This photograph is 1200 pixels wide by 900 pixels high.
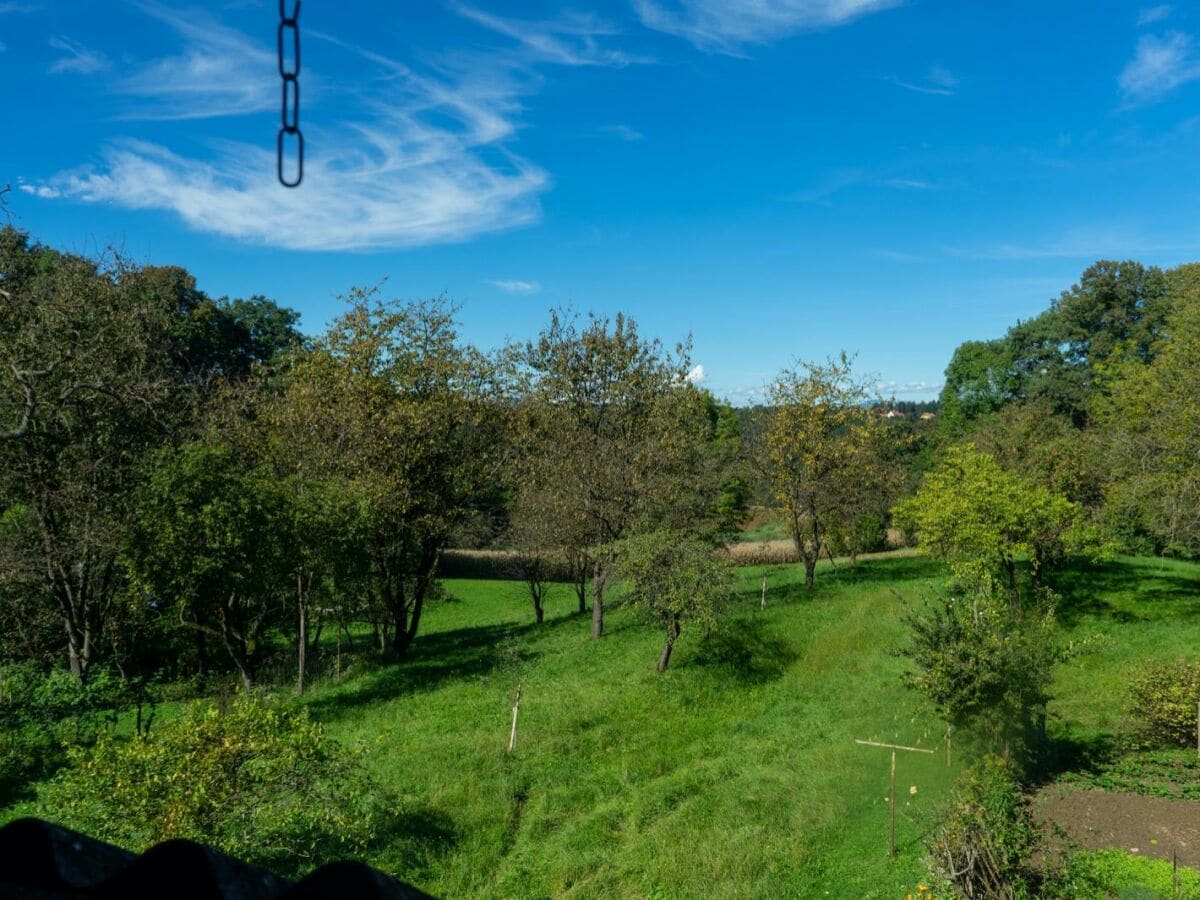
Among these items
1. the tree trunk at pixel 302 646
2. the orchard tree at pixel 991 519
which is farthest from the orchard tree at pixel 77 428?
the orchard tree at pixel 991 519

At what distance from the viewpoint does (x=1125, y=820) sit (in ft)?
42.3

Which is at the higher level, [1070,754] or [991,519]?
[991,519]

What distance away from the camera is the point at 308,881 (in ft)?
4.11

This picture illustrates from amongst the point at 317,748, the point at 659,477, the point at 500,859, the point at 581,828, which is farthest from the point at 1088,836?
the point at 659,477

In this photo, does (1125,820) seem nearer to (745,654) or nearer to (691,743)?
(691,743)

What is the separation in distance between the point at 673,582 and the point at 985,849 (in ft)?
40.6

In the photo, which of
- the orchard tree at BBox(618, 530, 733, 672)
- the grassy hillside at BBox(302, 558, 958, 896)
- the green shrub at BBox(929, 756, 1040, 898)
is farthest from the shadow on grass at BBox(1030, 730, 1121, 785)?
the orchard tree at BBox(618, 530, 733, 672)

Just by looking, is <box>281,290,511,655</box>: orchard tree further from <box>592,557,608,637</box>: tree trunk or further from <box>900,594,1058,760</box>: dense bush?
<box>900,594,1058,760</box>: dense bush

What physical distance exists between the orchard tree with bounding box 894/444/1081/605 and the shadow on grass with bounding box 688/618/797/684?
6.30 m

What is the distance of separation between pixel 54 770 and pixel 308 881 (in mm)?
19476

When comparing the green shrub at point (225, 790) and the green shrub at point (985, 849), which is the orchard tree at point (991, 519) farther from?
the green shrub at point (225, 790)

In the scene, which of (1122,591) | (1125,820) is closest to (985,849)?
(1125,820)

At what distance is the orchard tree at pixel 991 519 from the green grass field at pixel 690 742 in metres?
2.82

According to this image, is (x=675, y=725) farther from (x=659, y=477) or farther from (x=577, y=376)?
(x=577, y=376)
